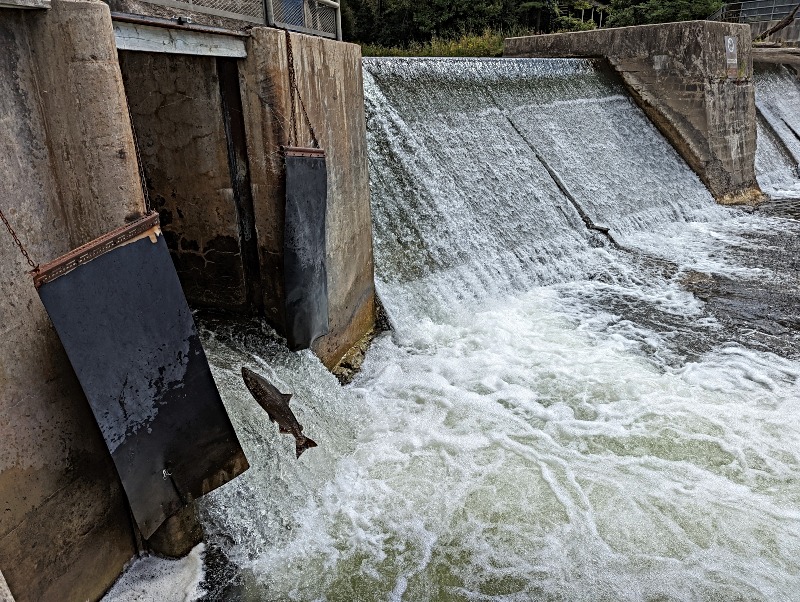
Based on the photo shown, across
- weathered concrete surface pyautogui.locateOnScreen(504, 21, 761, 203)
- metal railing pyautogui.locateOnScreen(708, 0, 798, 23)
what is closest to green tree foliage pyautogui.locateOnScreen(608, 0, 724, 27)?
metal railing pyautogui.locateOnScreen(708, 0, 798, 23)

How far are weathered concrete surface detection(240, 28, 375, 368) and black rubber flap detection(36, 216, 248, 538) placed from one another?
153cm

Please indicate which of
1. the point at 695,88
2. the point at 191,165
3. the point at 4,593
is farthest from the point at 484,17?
the point at 4,593

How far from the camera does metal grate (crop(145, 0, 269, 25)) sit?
3.69 meters

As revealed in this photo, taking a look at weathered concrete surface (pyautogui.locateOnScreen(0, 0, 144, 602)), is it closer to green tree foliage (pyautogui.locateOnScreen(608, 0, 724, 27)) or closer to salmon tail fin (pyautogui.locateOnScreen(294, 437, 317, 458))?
salmon tail fin (pyautogui.locateOnScreen(294, 437, 317, 458))

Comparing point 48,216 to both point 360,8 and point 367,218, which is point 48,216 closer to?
point 367,218

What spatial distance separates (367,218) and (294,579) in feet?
10.1

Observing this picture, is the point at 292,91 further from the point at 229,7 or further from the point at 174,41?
the point at 174,41

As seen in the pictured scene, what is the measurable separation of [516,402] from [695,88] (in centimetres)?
784

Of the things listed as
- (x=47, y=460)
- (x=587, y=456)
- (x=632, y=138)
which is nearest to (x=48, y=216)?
(x=47, y=460)

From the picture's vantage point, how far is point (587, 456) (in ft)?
13.5

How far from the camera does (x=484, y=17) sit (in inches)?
857

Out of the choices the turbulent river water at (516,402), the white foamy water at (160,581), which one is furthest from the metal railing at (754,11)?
the white foamy water at (160,581)

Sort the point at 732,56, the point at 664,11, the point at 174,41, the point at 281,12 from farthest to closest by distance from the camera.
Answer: the point at 664,11 < the point at 732,56 < the point at 281,12 < the point at 174,41

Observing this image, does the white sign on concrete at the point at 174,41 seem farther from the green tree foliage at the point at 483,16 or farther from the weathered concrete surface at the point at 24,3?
the green tree foliage at the point at 483,16
